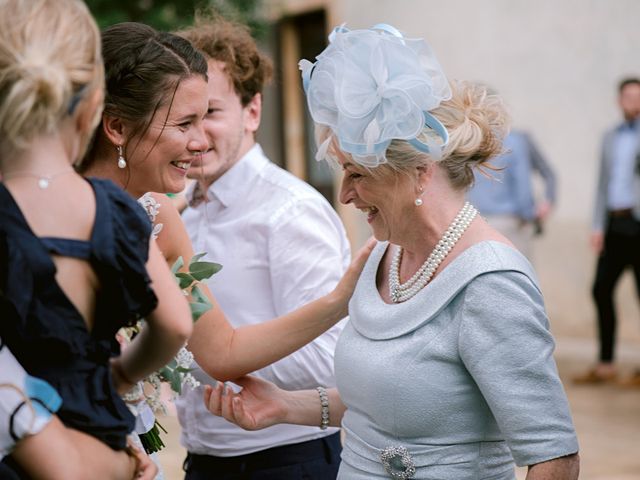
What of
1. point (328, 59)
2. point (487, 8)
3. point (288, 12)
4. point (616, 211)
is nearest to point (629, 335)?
point (616, 211)

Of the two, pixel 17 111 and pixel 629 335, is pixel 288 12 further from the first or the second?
pixel 17 111

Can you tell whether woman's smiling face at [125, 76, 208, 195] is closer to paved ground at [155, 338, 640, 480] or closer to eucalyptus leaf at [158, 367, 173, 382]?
eucalyptus leaf at [158, 367, 173, 382]

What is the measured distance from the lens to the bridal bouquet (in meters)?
2.61

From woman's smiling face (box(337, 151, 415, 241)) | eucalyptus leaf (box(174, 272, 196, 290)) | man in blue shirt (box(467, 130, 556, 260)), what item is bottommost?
man in blue shirt (box(467, 130, 556, 260))

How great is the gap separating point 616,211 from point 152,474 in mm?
7550

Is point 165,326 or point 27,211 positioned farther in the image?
point 165,326

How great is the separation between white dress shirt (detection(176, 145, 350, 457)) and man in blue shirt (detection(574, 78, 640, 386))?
5.96 m

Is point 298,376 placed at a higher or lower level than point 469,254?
lower

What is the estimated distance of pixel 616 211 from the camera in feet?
30.2

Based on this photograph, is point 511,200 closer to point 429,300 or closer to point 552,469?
point 429,300

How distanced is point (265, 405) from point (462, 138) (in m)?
0.88

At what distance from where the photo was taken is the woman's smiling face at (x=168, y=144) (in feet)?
8.97

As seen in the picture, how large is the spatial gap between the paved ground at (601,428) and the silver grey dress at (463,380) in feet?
11.5

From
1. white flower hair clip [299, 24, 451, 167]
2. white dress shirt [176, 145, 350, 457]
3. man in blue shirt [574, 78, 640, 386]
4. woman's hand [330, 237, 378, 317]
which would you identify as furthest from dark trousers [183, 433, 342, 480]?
man in blue shirt [574, 78, 640, 386]
